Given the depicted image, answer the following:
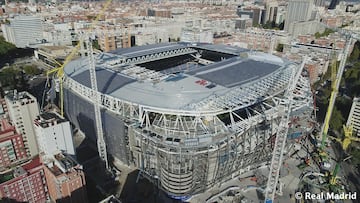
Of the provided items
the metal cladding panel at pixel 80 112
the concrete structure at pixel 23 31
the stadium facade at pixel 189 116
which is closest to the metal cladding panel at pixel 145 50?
the stadium facade at pixel 189 116

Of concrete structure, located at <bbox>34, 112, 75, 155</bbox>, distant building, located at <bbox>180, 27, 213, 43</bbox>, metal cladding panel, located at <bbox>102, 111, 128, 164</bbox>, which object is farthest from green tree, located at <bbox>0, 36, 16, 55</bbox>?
metal cladding panel, located at <bbox>102, 111, 128, 164</bbox>

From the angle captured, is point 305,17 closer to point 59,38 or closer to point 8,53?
point 59,38

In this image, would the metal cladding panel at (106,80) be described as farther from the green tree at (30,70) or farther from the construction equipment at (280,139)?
the green tree at (30,70)

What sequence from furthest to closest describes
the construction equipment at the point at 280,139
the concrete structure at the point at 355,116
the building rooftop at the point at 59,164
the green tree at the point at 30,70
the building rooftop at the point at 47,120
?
1. the green tree at the point at 30,70
2. the concrete structure at the point at 355,116
3. the building rooftop at the point at 47,120
4. the building rooftop at the point at 59,164
5. the construction equipment at the point at 280,139

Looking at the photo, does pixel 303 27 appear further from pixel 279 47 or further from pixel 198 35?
pixel 198 35

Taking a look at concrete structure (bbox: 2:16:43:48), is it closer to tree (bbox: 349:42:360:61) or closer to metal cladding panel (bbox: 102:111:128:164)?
metal cladding panel (bbox: 102:111:128:164)

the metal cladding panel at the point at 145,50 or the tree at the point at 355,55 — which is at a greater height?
the metal cladding panel at the point at 145,50
